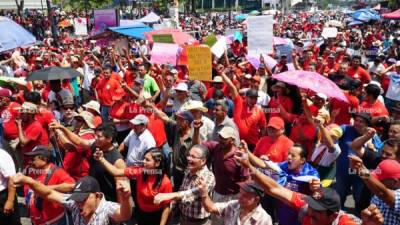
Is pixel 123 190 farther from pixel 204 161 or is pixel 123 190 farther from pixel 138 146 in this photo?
pixel 138 146

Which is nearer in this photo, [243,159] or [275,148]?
[243,159]

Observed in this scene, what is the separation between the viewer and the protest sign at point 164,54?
866cm

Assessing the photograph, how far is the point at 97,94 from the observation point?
8773mm

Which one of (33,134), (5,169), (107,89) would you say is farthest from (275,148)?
(107,89)

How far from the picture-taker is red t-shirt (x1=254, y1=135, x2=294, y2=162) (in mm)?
4594

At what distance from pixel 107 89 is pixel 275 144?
4.53m

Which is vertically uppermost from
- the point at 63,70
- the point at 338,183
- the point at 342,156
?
the point at 63,70

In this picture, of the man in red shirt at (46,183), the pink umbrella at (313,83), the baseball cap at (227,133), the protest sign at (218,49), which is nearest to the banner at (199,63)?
the pink umbrella at (313,83)

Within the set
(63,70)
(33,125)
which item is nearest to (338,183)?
(33,125)

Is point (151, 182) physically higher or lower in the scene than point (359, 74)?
lower

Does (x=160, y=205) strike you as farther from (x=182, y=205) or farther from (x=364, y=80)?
(x=364, y=80)

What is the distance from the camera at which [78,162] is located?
4.85 meters

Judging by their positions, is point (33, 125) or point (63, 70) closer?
point (33, 125)

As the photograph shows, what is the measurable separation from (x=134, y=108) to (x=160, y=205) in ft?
8.68
